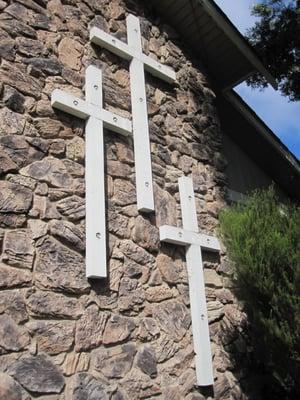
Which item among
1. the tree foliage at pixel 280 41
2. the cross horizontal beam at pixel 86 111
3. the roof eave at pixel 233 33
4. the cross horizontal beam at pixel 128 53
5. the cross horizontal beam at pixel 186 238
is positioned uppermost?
the tree foliage at pixel 280 41

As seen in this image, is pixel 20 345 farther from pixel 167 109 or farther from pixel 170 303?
pixel 167 109

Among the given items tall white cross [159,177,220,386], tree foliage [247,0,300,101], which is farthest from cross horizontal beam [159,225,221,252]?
tree foliage [247,0,300,101]

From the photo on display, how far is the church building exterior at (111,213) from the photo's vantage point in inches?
113

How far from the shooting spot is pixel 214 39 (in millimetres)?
5316

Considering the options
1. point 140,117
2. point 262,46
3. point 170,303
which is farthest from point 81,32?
Answer: point 262,46

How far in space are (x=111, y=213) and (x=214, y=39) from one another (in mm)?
2843

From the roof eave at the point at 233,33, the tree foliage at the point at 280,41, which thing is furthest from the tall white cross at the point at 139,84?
the tree foliage at the point at 280,41

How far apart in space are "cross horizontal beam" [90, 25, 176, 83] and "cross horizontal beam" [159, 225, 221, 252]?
66.8 inches

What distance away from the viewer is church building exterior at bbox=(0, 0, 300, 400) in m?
2.87

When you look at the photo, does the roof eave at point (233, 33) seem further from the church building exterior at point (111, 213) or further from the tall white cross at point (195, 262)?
the tall white cross at point (195, 262)

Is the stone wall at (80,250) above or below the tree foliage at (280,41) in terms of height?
below

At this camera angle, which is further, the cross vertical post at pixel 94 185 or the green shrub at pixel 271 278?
the green shrub at pixel 271 278

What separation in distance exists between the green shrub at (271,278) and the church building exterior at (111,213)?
0.30m

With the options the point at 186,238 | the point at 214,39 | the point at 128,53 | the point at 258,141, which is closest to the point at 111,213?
the point at 186,238
